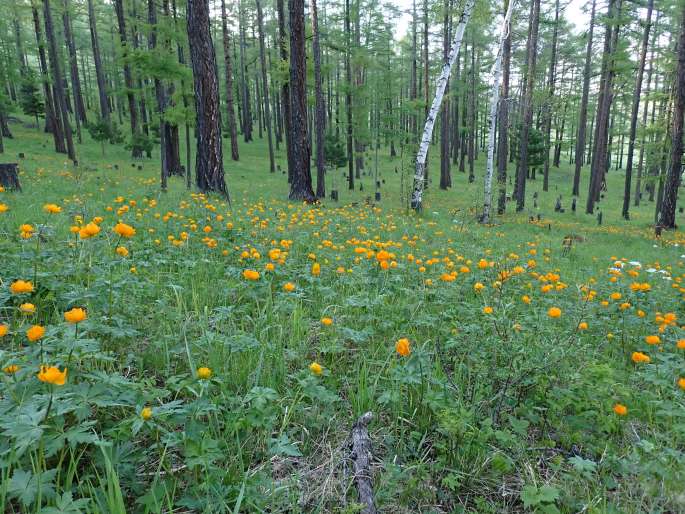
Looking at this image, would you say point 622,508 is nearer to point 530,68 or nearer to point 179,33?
point 179,33

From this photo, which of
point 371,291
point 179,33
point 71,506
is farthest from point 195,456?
point 179,33

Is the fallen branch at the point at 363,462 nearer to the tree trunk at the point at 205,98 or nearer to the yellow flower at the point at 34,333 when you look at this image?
the yellow flower at the point at 34,333

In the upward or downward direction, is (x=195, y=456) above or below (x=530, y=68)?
below

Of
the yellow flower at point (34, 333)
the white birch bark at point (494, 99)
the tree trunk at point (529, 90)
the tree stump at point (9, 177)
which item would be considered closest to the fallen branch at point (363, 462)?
the yellow flower at point (34, 333)

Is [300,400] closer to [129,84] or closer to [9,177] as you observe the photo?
[9,177]

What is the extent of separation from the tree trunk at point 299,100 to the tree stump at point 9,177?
23.9 feet

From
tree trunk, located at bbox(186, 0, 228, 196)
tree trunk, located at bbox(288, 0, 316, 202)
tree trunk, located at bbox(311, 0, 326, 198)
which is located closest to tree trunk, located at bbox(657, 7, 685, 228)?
tree trunk, located at bbox(288, 0, 316, 202)

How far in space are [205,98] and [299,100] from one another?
4.36m

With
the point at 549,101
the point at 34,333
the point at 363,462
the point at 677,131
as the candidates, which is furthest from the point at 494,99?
the point at 34,333

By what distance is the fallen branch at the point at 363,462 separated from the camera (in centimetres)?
145

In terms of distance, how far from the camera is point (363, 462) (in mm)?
1583

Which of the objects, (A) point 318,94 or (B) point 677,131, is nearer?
(B) point 677,131

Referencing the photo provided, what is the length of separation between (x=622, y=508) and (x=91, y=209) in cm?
642

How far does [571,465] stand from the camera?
6.07 ft
